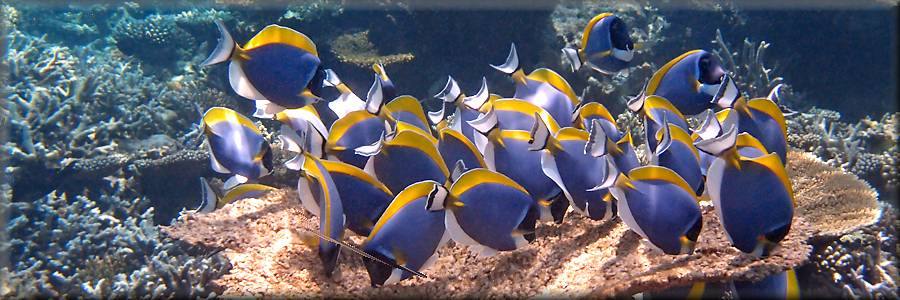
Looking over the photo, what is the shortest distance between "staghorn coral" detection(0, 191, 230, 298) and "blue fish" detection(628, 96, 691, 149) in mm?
2751

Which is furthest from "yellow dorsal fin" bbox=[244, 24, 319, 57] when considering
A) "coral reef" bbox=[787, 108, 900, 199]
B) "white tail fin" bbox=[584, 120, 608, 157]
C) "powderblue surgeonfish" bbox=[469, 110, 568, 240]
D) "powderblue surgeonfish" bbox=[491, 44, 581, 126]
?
"coral reef" bbox=[787, 108, 900, 199]

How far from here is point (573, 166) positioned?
191 cm

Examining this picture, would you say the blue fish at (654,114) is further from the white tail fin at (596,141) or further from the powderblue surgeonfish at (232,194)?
the powderblue surgeonfish at (232,194)

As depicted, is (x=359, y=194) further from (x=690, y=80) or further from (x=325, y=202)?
(x=690, y=80)

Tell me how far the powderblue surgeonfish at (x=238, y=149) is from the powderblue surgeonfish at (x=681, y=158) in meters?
1.69

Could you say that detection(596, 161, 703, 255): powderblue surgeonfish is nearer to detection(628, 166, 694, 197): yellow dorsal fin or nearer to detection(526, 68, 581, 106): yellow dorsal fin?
detection(628, 166, 694, 197): yellow dorsal fin

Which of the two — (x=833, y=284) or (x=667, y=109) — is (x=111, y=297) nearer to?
(x=667, y=109)

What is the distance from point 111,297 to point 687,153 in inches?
144

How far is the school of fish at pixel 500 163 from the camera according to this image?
1.65 meters

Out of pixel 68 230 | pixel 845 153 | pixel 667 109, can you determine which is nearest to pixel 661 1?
pixel 845 153

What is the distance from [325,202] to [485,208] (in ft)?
1.79

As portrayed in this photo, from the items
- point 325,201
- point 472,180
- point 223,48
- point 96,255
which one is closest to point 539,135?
point 472,180

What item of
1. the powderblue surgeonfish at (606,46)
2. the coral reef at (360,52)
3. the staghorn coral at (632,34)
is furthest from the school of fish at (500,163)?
the coral reef at (360,52)

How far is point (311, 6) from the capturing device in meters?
6.57
